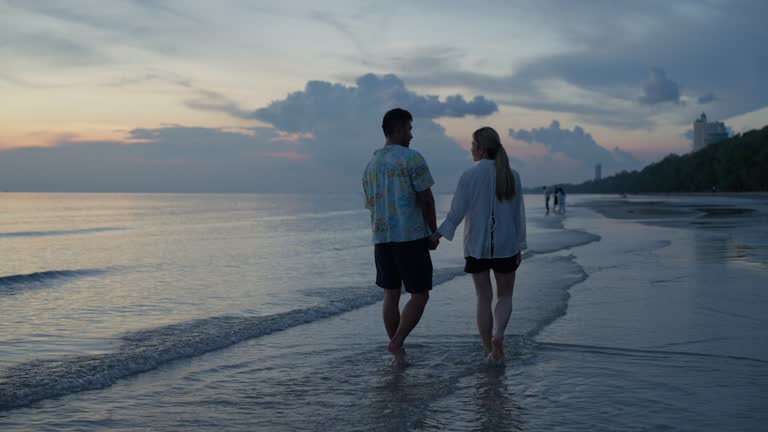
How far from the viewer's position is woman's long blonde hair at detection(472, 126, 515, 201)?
16.4 ft

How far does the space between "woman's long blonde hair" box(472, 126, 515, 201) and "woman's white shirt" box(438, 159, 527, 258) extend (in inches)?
2.0

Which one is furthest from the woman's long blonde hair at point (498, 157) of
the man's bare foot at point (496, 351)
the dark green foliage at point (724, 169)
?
the dark green foliage at point (724, 169)

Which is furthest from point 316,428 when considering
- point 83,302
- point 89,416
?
point 83,302

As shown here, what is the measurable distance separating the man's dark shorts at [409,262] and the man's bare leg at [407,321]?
0.09m

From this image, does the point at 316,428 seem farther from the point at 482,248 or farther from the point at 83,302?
the point at 83,302

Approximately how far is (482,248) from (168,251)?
16407mm

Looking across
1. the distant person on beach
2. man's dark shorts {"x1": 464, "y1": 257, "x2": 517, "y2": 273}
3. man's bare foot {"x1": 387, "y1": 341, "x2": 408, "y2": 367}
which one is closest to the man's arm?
the distant person on beach

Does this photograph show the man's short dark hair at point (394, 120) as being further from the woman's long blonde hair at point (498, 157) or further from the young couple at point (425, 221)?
the woman's long blonde hair at point (498, 157)

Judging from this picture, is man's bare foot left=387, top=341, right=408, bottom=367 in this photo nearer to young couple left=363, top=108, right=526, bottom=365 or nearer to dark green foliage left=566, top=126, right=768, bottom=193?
young couple left=363, top=108, right=526, bottom=365

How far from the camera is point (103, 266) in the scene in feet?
51.9

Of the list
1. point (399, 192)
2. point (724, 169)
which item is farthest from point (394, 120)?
point (724, 169)

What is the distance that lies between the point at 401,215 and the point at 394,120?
75 cm

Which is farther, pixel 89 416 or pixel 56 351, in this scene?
pixel 56 351

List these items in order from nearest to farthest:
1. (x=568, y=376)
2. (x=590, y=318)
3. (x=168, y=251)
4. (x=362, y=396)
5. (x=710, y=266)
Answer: (x=362, y=396) → (x=568, y=376) → (x=590, y=318) → (x=710, y=266) → (x=168, y=251)
